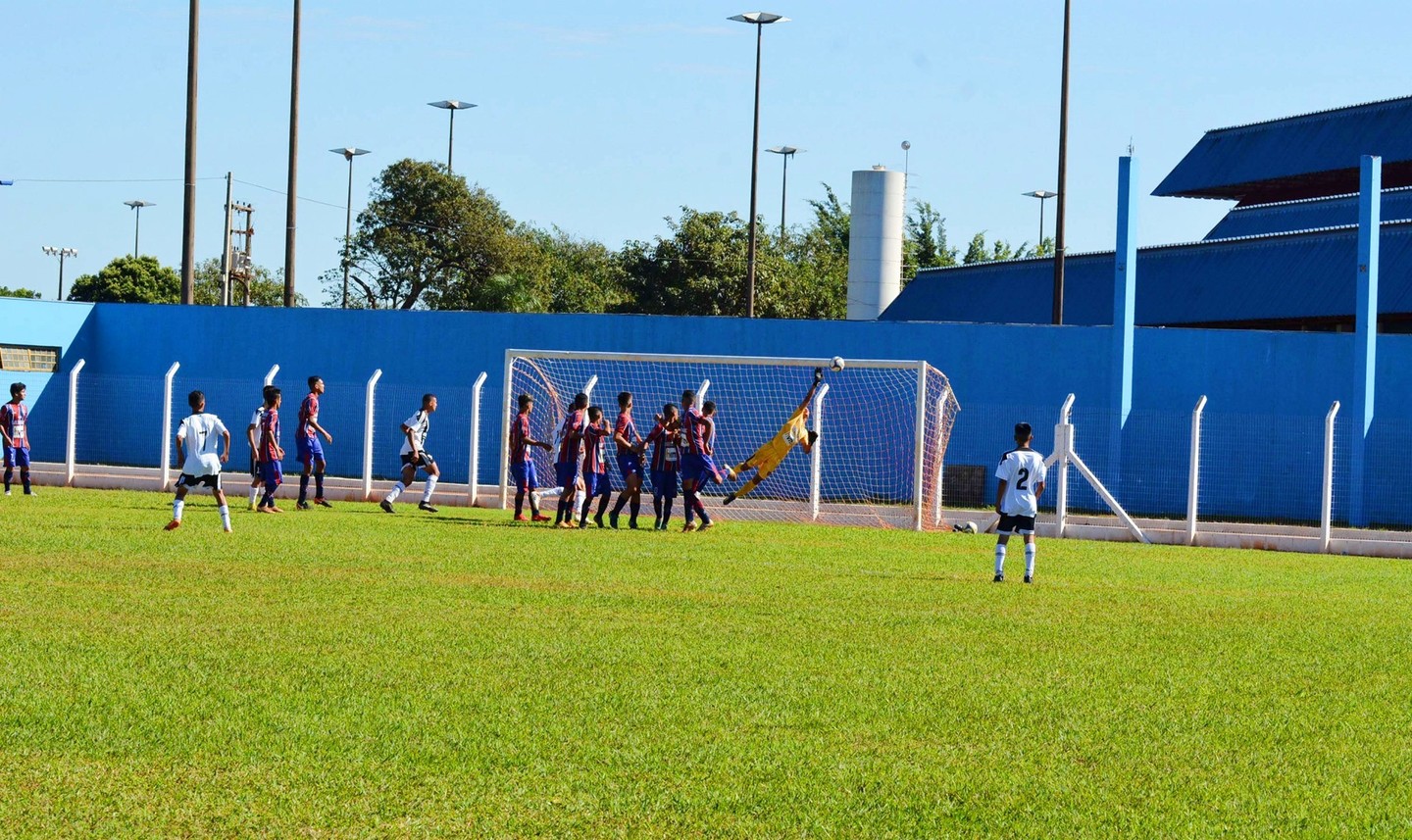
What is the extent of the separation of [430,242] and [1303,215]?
30257 mm

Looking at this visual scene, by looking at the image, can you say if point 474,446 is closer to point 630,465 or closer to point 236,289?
point 630,465

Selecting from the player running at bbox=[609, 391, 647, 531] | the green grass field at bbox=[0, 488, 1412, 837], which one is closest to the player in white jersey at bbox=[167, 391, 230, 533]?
the green grass field at bbox=[0, 488, 1412, 837]

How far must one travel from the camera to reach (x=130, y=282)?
66.9 metres

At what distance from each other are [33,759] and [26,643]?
2.98 m

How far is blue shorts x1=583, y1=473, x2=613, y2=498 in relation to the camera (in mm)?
20281

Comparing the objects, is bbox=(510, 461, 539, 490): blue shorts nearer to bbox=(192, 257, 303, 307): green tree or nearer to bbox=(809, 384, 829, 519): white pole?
bbox=(809, 384, 829, 519): white pole

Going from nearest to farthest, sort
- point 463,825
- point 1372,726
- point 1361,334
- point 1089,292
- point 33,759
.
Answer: point 463,825 < point 33,759 < point 1372,726 < point 1361,334 < point 1089,292

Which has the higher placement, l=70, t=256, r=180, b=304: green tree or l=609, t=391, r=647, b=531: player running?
l=70, t=256, r=180, b=304: green tree

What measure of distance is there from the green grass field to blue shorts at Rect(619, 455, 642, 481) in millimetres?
5100

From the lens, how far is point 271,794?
6.52 metres

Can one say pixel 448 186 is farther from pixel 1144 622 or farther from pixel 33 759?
pixel 33 759

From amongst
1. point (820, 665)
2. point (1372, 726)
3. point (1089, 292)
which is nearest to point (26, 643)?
point (820, 665)

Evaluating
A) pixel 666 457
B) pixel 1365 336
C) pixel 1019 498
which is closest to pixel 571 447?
pixel 666 457

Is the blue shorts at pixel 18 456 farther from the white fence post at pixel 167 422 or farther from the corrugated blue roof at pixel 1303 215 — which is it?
the corrugated blue roof at pixel 1303 215
